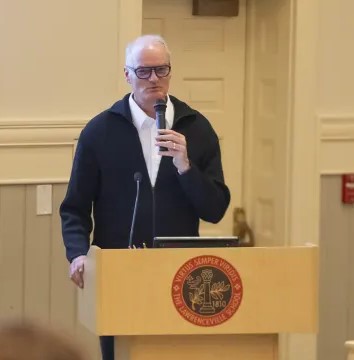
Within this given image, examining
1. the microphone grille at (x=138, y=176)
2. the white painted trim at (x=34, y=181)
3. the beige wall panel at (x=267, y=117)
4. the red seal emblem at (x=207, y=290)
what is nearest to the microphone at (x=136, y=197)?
the microphone grille at (x=138, y=176)

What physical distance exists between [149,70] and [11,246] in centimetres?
146

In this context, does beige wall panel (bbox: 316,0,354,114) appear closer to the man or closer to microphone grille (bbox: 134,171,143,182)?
the man

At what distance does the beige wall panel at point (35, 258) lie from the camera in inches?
163

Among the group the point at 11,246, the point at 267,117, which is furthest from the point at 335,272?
the point at 11,246

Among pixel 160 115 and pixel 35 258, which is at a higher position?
pixel 160 115

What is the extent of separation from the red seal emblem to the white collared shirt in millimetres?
627

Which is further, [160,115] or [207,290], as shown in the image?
[160,115]

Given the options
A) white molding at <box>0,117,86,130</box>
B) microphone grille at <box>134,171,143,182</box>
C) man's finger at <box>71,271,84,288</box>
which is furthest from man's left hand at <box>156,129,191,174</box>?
white molding at <box>0,117,86,130</box>

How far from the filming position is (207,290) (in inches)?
98.3

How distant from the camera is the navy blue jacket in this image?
9.87ft

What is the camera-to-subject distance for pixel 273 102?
185 inches

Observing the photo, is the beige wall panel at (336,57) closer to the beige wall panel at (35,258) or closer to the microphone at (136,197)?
the beige wall panel at (35,258)

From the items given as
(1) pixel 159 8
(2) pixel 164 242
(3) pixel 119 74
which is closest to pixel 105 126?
(2) pixel 164 242

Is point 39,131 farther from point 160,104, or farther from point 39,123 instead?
point 160,104
